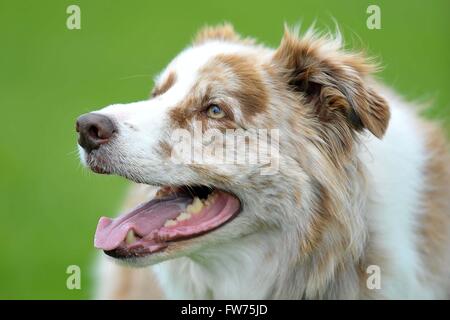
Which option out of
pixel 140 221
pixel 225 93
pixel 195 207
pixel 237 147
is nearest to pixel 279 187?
pixel 237 147

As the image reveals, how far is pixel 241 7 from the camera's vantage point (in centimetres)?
1311

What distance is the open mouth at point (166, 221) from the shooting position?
14.7ft

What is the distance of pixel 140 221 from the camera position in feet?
15.0

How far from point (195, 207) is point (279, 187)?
0.44 m

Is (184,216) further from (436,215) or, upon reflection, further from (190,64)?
(436,215)

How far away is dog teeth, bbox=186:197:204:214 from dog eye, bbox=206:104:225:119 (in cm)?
43

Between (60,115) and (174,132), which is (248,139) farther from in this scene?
(60,115)

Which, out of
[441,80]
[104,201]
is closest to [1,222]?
[104,201]

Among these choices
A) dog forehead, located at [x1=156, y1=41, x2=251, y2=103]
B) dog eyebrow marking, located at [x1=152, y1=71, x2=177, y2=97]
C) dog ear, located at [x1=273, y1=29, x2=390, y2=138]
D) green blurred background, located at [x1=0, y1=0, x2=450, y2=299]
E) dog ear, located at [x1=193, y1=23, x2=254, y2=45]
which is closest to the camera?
dog ear, located at [x1=273, y1=29, x2=390, y2=138]

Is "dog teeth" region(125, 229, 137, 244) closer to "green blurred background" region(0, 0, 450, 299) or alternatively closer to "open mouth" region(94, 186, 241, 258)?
"open mouth" region(94, 186, 241, 258)

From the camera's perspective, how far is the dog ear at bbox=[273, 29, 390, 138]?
4.49m

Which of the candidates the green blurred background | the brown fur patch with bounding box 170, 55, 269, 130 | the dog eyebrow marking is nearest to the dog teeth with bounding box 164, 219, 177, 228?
the brown fur patch with bounding box 170, 55, 269, 130

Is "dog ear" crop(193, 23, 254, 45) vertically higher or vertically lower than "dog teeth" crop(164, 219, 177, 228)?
higher

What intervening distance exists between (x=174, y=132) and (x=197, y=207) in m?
0.41
